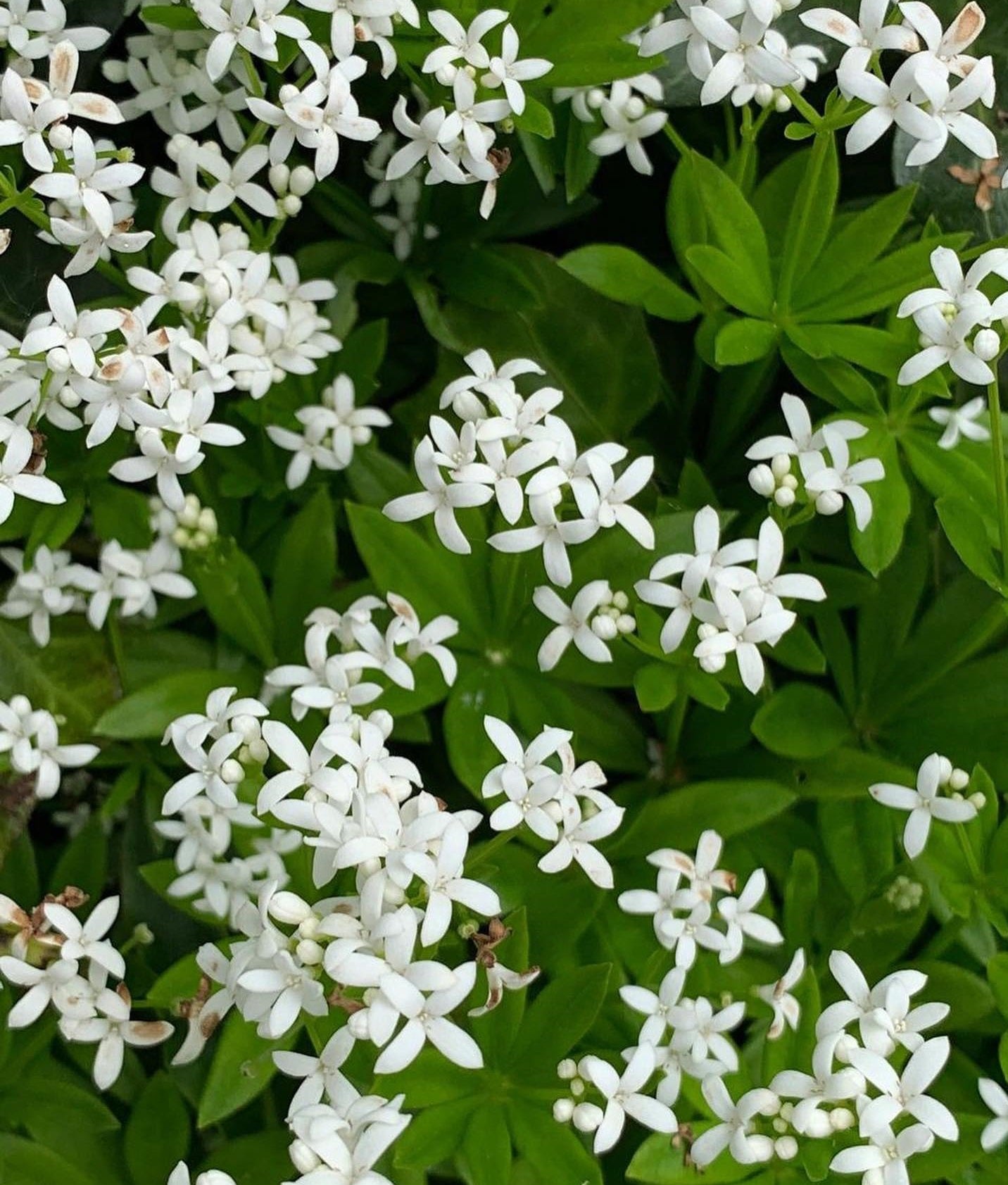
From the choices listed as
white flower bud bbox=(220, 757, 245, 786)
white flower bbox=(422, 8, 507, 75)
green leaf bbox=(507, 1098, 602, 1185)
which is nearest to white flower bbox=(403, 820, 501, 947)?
white flower bud bbox=(220, 757, 245, 786)

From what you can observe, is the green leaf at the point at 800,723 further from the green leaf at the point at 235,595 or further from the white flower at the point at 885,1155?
the green leaf at the point at 235,595

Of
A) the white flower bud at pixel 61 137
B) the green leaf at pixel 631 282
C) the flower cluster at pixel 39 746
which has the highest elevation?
the white flower bud at pixel 61 137

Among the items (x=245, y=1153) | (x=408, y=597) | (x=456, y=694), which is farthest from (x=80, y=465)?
(x=245, y=1153)

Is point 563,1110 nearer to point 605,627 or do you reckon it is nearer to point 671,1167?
point 671,1167

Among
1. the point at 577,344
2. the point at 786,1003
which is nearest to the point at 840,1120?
the point at 786,1003

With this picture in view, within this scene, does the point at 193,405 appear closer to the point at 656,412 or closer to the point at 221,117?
the point at 221,117

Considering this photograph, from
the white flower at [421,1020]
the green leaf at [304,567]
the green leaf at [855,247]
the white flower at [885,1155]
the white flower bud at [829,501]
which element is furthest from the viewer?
the green leaf at [304,567]

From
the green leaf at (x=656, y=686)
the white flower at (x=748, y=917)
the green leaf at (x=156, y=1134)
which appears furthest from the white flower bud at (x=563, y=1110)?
the green leaf at (x=156, y=1134)
